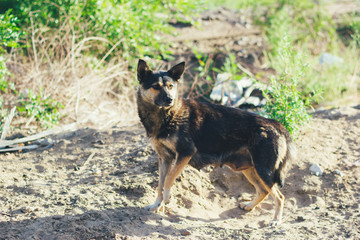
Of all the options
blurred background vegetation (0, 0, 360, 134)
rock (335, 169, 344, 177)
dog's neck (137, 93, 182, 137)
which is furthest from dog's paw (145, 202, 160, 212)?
rock (335, 169, 344, 177)

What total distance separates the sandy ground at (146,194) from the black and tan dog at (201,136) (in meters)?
0.39

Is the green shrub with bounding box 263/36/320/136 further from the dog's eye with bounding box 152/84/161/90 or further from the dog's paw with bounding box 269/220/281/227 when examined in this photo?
the dog's eye with bounding box 152/84/161/90

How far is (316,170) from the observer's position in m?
5.53

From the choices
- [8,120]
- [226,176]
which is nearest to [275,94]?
[226,176]

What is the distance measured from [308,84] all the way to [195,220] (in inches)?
214

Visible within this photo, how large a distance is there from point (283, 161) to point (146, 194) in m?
1.76

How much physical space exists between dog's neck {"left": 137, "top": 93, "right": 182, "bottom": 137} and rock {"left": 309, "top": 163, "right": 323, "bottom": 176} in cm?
227

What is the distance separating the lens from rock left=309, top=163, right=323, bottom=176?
552 cm

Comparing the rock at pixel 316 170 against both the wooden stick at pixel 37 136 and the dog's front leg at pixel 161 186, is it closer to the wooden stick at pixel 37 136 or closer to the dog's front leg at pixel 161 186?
the dog's front leg at pixel 161 186

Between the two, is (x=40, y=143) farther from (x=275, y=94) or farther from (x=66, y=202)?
(x=275, y=94)

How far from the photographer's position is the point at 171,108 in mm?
4656

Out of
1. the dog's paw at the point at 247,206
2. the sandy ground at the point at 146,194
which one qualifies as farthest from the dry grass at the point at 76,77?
the dog's paw at the point at 247,206

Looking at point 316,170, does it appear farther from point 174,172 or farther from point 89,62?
point 89,62

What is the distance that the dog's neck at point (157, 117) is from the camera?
4602 mm
